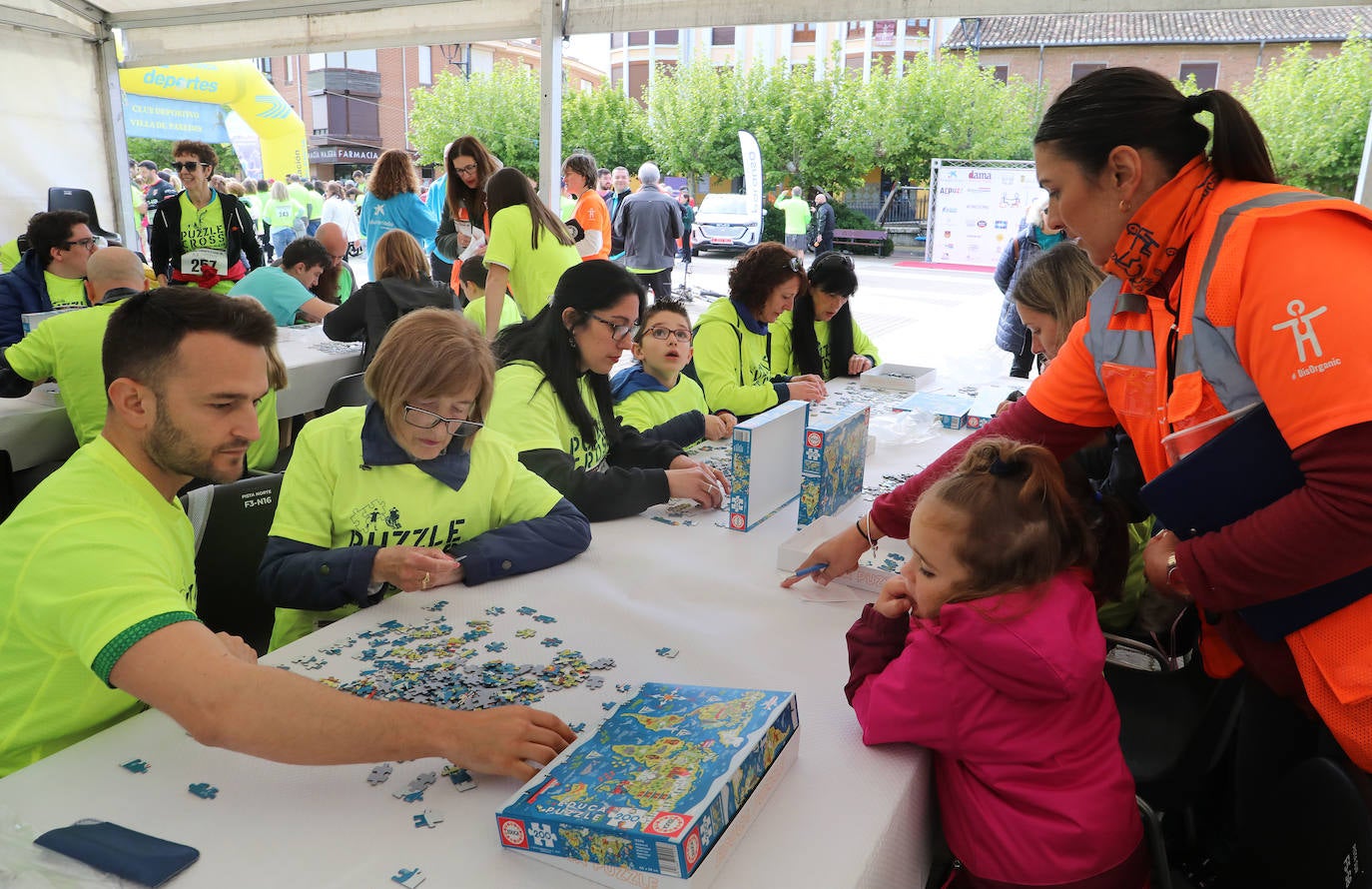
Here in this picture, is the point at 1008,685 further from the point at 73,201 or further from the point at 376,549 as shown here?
the point at 73,201

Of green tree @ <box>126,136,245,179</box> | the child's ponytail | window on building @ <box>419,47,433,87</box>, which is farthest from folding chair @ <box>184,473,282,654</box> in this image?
window on building @ <box>419,47,433,87</box>

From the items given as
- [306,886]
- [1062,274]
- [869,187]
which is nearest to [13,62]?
[1062,274]

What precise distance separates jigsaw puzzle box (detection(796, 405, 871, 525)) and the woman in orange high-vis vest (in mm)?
714

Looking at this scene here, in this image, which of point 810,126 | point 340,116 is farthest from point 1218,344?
point 340,116

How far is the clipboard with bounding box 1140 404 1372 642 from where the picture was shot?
4.43 ft

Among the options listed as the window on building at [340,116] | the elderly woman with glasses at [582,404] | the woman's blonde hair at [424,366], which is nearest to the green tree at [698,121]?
the window on building at [340,116]

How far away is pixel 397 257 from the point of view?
5.17 m

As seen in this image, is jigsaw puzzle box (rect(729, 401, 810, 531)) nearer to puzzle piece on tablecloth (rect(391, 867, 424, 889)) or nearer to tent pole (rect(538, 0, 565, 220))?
→ puzzle piece on tablecloth (rect(391, 867, 424, 889))

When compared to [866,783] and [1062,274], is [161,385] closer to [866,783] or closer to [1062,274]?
[866,783]

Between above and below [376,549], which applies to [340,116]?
above

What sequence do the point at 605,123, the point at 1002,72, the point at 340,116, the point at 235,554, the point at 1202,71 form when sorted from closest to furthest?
the point at 235,554
the point at 1202,71
the point at 605,123
the point at 1002,72
the point at 340,116

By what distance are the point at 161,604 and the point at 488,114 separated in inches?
1163

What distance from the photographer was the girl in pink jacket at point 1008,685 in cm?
132

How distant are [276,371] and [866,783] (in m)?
1.44
